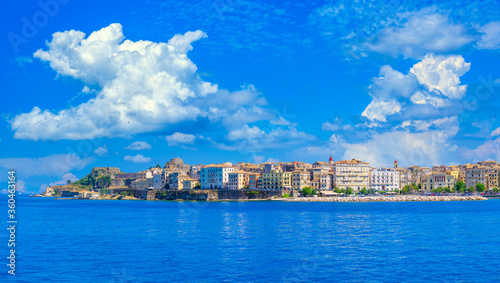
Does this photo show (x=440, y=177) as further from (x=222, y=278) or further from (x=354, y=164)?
(x=222, y=278)

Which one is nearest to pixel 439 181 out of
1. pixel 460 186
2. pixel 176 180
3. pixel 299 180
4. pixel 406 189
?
pixel 460 186

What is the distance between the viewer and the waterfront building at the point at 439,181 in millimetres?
170438

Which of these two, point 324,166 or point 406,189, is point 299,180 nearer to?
point 324,166

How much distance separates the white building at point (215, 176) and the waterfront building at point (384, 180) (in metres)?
47.0

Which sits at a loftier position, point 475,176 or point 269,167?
point 269,167

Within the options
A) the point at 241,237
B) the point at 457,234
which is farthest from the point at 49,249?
the point at 457,234

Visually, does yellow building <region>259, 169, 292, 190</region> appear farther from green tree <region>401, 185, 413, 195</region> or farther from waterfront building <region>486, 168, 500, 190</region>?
waterfront building <region>486, 168, 500, 190</region>

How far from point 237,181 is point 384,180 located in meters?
52.6

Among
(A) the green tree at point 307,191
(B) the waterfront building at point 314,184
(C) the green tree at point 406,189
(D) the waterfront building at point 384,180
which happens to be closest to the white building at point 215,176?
(B) the waterfront building at point 314,184

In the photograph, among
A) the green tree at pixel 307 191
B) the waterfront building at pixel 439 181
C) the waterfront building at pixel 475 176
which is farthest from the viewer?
the waterfront building at pixel 439 181

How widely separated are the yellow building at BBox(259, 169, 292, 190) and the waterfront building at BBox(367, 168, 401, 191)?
32.8 meters

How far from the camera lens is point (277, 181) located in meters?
147

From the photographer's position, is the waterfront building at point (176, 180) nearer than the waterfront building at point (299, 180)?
No

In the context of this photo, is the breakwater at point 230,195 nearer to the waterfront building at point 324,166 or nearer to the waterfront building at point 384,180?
the waterfront building at point 324,166
